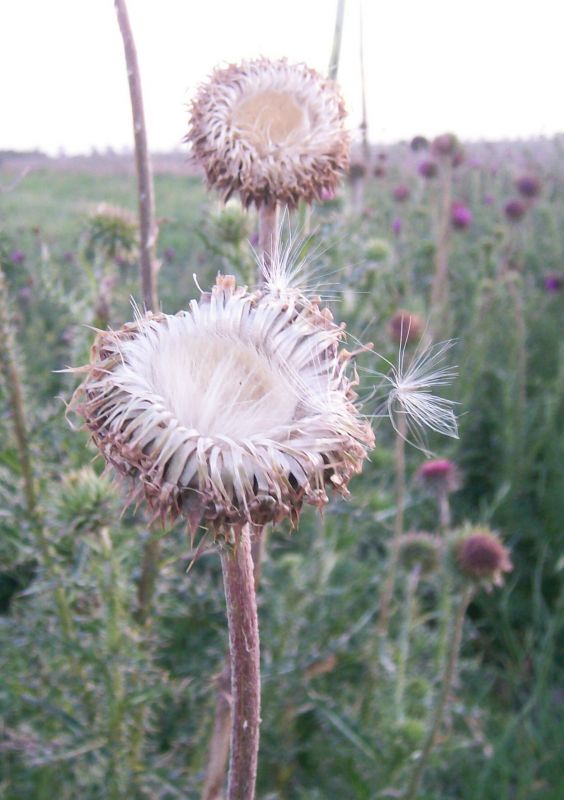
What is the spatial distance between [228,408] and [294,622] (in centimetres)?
181

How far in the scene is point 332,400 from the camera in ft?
3.59

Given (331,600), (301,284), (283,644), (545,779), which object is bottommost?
(545,779)

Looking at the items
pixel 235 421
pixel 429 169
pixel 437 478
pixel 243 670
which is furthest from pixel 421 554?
pixel 429 169

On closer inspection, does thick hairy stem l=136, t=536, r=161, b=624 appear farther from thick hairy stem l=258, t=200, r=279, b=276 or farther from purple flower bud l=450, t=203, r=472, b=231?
purple flower bud l=450, t=203, r=472, b=231

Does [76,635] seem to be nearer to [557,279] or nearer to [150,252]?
[150,252]

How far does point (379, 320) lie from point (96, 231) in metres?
1.57

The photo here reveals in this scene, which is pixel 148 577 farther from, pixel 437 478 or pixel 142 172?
pixel 437 478

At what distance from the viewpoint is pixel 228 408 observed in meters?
1.13

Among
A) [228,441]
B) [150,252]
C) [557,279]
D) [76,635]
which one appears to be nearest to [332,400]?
[228,441]

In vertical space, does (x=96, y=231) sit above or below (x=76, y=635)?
above

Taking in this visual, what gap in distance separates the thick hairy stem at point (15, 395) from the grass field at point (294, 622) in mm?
17

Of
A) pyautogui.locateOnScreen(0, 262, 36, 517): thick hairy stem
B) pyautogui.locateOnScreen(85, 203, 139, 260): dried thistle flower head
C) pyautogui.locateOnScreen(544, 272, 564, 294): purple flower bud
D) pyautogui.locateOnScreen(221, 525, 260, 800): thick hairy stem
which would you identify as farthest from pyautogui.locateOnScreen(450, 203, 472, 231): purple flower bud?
pyautogui.locateOnScreen(221, 525, 260, 800): thick hairy stem

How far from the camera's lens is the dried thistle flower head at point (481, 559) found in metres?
2.52

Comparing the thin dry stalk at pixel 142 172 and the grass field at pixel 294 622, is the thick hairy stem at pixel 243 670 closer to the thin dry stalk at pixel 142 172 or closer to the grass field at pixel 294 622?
the grass field at pixel 294 622
